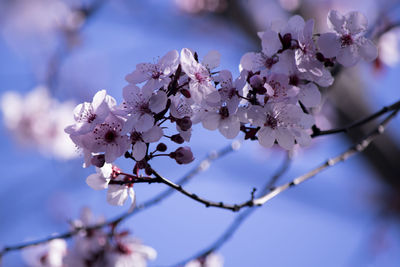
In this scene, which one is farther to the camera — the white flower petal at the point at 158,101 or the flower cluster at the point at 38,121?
the flower cluster at the point at 38,121

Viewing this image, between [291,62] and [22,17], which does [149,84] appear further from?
[22,17]

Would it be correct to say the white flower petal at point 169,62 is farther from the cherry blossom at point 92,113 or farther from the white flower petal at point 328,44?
the white flower petal at point 328,44

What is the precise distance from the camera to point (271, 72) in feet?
3.40

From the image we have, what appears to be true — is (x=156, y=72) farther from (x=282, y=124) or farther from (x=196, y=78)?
(x=282, y=124)

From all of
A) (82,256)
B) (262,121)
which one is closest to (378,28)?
(262,121)

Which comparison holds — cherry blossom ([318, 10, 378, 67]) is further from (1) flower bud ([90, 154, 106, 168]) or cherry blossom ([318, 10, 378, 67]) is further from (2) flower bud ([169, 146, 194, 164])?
(1) flower bud ([90, 154, 106, 168])

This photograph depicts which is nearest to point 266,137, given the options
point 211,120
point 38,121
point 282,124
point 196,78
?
point 282,124

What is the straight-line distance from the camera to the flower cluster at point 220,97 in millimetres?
997

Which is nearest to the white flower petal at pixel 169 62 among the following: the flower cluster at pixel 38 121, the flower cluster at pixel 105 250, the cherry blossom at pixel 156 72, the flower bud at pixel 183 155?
the cherry blossom at pixel 156 72

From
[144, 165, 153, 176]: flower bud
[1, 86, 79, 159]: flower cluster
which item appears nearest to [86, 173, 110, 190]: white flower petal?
[144, 165, 153, 176]: flower bud

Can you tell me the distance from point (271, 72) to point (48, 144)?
3.47 m

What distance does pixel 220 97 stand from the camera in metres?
A: 1.02

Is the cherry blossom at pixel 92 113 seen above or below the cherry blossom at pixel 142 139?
above

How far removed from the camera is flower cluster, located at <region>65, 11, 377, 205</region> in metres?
1.00
